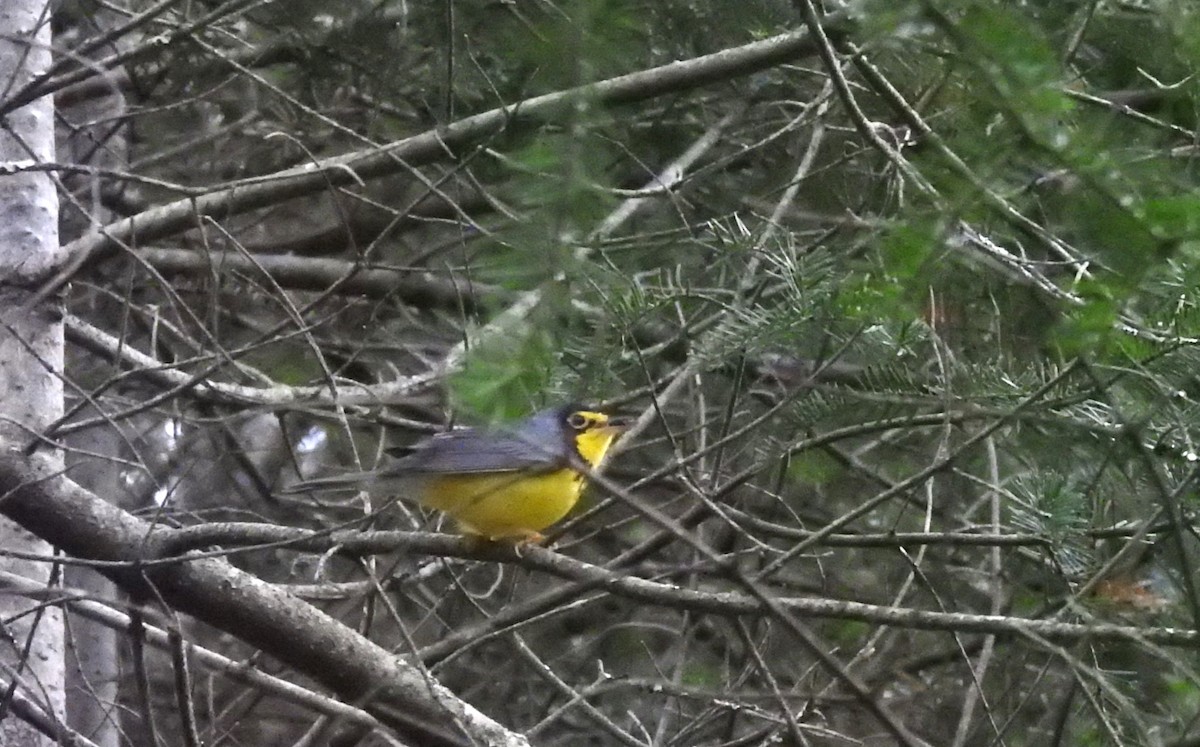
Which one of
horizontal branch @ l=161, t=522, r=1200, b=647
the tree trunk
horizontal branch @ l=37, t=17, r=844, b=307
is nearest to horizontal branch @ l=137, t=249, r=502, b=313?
horizontal branch @ l=37, t=17, r=844, b=307

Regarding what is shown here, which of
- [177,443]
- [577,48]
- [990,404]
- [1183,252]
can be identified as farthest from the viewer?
[177,443]

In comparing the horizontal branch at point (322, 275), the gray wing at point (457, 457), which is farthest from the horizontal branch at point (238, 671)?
the horizontal branch at point (322, 275)

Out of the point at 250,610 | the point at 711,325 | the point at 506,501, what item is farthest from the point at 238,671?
the point at 711,325

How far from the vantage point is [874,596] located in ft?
16.6

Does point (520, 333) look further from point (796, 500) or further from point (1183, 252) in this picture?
point (796, 500)

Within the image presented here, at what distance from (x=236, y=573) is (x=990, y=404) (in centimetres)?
171

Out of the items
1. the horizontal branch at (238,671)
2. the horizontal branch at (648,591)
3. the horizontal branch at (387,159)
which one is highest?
the horizontal branch at (387,159)

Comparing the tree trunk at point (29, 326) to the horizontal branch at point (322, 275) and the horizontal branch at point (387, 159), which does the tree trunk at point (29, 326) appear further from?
the horizontal branch at point (322, 275)

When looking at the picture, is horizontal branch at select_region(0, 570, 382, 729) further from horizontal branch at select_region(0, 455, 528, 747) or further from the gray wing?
the gray wing

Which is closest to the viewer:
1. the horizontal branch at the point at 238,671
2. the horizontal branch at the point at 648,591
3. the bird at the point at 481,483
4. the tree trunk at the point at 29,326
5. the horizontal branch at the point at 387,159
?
the horizontal branch at the point at 648,591

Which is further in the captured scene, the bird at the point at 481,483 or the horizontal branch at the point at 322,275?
the horizontal branch at the point at 322,275

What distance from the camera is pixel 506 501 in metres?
3.53

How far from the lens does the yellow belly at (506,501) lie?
352cm

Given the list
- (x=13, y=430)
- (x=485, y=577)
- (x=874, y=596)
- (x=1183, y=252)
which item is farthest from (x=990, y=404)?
(x=485, y=577)
